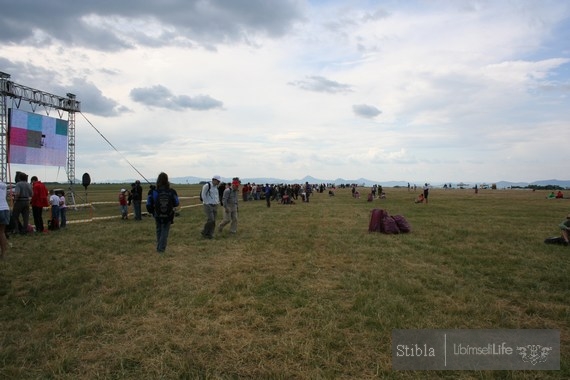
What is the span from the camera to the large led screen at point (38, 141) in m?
18.2

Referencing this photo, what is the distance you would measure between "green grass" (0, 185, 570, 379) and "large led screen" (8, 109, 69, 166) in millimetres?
9666

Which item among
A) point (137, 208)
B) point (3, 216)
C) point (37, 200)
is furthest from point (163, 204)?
point (137, 208)

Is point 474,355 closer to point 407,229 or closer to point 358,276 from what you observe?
point 358,276

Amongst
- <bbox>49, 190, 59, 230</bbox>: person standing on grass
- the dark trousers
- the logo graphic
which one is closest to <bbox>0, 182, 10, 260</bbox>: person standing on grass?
the dark trousers

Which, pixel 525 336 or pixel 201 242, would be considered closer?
pixel 525 336

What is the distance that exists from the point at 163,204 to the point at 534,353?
779cm

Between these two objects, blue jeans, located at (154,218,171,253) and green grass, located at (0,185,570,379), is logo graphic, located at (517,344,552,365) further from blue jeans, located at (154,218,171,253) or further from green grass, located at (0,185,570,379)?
blue jeans, located at (154,218,171,253)

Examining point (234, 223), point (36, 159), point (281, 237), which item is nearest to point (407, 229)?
point (281, 237)

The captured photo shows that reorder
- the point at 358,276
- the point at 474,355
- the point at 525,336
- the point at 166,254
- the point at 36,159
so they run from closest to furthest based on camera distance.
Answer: the point at 474,355
the point at 525,336
the point at 358,276
the point at 166,254
the point at 36,159

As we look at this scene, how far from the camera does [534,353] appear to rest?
4148mm

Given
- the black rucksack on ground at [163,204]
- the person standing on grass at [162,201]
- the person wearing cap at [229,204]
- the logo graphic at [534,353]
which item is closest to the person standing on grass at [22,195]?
the person standing on grass at [162,201]

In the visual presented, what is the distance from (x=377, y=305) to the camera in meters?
5.58

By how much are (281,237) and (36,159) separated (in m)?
15.1

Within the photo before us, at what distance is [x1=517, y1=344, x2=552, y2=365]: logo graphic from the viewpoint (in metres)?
4.00
